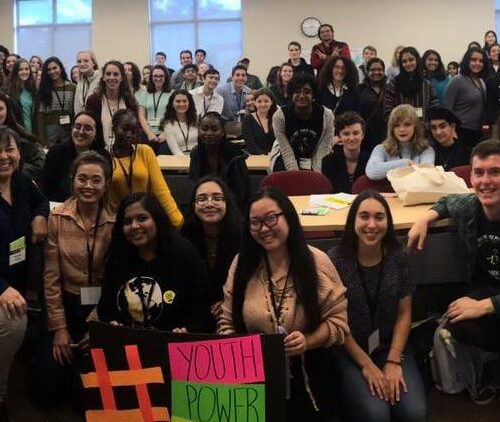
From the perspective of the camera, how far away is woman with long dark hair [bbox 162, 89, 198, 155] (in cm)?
564

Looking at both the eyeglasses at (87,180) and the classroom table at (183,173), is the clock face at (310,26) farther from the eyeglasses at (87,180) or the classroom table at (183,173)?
the eyeglasses at (87,180)

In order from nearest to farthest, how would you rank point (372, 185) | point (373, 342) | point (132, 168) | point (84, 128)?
point (373, 342) < point (132, 168) < point (84, 128) < point (372, 185)

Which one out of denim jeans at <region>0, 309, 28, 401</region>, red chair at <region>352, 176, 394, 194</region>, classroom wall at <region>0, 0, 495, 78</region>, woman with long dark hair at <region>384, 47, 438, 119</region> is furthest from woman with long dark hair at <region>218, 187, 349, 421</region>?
classroom wall at <region>0, 0, 495, 78</region>

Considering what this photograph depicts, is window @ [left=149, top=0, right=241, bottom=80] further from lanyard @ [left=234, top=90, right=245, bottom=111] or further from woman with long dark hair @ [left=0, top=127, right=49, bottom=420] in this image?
woman with long dark hair @ [left=0, top=127, right=49, bottom=420]

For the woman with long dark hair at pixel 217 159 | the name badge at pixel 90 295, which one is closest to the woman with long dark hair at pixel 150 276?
the name badge at pixel 90 295

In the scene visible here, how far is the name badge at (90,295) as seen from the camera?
8.32 feet

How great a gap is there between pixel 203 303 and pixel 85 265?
1.97 ft

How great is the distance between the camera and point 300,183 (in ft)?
12.1

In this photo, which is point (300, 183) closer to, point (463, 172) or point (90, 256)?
point (463, 172)

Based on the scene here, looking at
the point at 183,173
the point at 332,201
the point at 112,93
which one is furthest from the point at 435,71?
the point at 332,201

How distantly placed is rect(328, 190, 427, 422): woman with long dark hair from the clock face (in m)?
9.00

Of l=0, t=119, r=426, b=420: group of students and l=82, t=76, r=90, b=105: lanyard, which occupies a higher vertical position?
l=82, t=76, r=90, b=105: lanyard

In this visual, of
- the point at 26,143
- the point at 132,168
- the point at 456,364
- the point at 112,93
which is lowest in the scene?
the point at 456,364

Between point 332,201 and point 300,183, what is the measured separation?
1.55 ft
